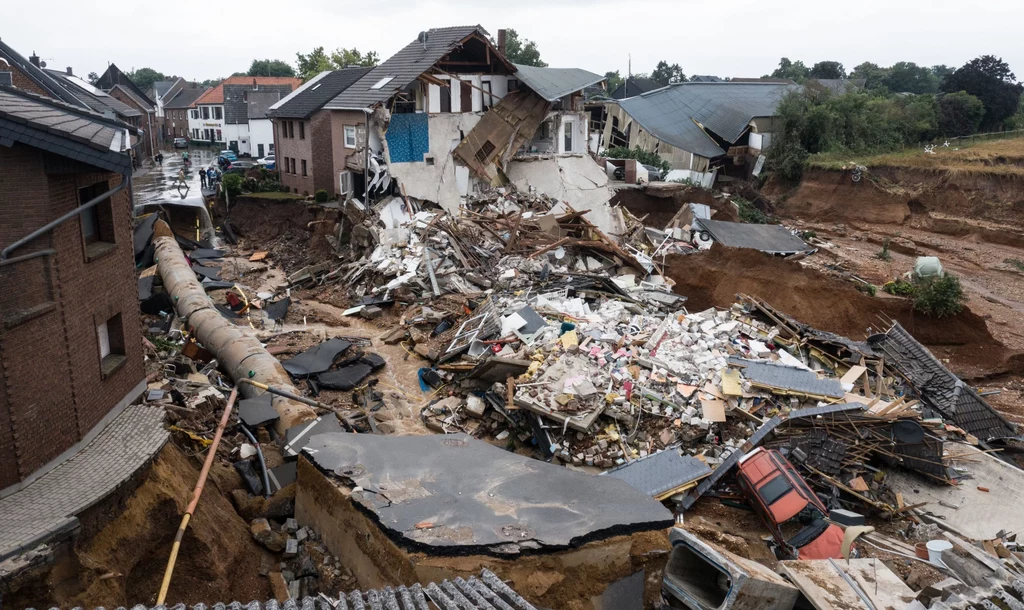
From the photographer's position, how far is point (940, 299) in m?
20.4

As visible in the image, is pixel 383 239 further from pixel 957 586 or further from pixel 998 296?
pixel 998 296

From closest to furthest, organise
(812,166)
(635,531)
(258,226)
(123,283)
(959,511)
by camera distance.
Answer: (635,531), (123,283), (959,511), (258,226), (812,166)

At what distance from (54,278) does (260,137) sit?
161 ft

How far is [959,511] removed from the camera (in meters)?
12.1

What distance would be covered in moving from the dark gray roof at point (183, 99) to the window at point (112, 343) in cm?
6670

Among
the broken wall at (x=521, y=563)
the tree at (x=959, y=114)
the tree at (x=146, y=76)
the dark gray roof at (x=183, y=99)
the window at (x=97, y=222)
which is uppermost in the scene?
the tree at (x=146, y=76)

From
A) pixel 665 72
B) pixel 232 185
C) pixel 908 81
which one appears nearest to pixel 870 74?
pixel 908 81

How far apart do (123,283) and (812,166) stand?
120ft

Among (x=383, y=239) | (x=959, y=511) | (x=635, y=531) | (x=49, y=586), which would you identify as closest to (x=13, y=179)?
(x=49, y=586)

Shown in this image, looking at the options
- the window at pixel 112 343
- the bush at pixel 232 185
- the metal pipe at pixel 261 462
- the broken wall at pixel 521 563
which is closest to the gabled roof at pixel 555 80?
the bush at pixel 232 185

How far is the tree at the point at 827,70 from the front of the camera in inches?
2995

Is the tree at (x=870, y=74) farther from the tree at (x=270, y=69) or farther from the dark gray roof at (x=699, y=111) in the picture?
the tree at (x=270, y=69)

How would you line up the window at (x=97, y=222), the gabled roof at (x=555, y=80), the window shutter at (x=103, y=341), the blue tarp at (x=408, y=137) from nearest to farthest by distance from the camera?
the window at (x=97, y=222) → the window shutter at (x=103, y=341) → the blue tarp at (x=408, y=137) → the gabled roof at (x=555, y=80)

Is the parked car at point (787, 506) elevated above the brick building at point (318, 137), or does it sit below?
below
